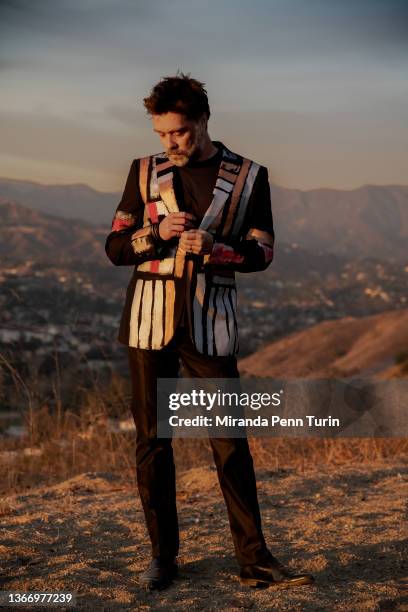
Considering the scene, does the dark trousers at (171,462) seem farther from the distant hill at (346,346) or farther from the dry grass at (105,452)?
the distant hill at (346,346)

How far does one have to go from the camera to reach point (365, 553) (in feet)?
15.4

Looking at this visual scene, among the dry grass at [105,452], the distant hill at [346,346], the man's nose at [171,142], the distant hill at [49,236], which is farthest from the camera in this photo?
the distant hill at [49,236]

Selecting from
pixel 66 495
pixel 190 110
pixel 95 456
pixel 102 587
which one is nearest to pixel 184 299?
pixel 190 110

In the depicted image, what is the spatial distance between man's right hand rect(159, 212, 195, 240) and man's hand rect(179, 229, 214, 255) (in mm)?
49

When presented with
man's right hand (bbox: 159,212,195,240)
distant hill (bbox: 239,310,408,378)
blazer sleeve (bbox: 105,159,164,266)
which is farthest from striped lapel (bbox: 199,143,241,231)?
distant hill (bbox: 239,310,408,378)

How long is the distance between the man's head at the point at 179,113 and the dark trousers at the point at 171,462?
31.4 inches

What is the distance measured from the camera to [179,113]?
3736 mm

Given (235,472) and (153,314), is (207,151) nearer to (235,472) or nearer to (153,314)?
(153,314)

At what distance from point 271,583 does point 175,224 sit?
5.43 ft

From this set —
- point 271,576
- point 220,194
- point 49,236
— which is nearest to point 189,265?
point 220,194

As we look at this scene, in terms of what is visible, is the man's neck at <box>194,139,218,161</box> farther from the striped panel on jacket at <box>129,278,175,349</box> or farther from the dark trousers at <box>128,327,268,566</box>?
the dark trousers at <box>128,327,268,566</box>

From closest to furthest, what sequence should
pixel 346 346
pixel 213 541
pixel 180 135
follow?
pixel 180 135 < pixel 213 541 < pixel 346 346

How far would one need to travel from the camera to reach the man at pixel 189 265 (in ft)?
12.5

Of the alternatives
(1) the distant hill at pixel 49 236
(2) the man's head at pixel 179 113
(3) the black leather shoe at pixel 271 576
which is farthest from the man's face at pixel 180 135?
(1) the distant hill at pixel 49 236
